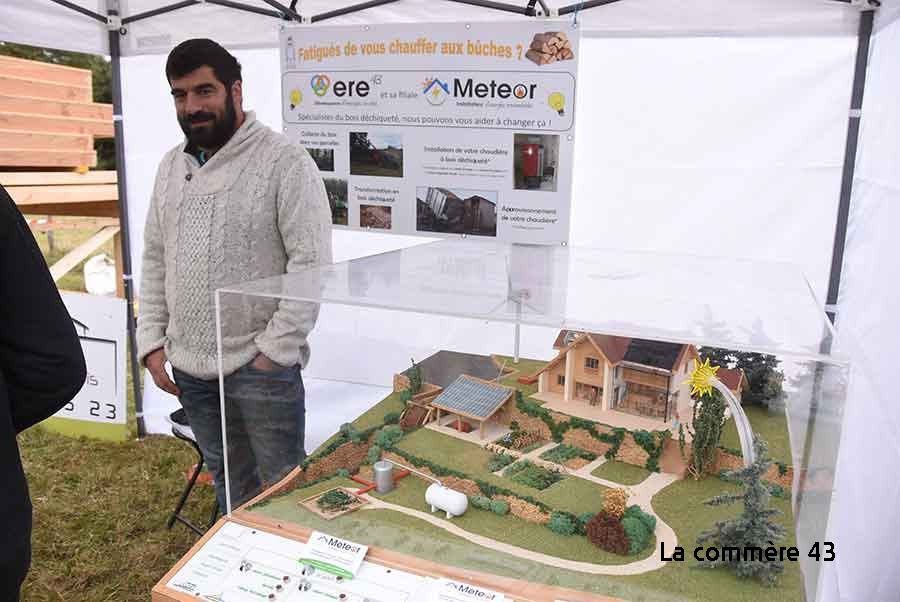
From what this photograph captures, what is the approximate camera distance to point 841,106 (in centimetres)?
270

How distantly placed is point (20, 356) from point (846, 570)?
2.66 m

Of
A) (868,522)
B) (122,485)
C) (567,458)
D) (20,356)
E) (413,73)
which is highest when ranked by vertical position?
(413,73)

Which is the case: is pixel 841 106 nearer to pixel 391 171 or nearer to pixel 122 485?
pixel 391 171

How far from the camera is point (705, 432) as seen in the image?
1.42 m

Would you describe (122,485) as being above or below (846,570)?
below

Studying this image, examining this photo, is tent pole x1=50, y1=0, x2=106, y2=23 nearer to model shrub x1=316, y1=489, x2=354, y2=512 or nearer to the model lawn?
the model lawn

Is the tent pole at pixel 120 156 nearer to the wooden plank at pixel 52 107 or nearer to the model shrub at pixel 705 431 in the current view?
the wooden plank at pixel 52 107

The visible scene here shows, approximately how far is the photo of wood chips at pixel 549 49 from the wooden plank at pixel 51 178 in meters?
3.03

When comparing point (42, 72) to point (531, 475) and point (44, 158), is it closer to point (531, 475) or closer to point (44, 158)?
point (44, 158)

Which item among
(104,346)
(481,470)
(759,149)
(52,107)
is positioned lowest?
(104,346)

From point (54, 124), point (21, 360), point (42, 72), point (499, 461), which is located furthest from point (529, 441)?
point (42, 72)

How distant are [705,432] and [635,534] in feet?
0.82

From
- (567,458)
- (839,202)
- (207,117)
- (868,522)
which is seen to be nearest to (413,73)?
(207,117)

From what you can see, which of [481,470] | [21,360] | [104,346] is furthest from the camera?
[104,346]
